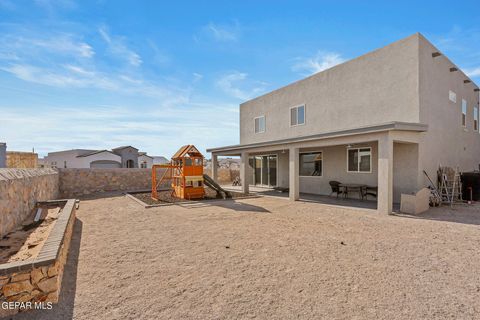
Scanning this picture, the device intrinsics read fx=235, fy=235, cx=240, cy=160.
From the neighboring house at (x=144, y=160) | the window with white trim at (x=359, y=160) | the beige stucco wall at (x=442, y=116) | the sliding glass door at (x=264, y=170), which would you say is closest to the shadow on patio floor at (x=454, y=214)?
the beige stucco wall at (x=442, y=116)

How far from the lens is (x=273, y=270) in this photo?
3920mm

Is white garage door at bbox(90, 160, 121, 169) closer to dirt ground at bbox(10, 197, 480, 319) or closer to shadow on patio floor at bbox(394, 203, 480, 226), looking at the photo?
dirt ground at bbox(10, 197, 480, 319)

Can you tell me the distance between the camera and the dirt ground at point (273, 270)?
289cm

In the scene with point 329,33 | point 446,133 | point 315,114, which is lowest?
point 446,133

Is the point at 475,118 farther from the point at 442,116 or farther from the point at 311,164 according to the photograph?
the point at 311,164

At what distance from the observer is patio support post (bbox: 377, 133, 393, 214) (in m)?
7.83

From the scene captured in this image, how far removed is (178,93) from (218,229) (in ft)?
31.5

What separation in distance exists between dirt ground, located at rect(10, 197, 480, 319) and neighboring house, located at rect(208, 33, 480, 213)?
9.86 ft

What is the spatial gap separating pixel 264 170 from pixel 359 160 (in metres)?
7.66

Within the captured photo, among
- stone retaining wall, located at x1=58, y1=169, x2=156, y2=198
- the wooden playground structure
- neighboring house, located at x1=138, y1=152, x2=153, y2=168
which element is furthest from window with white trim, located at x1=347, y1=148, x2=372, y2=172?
neighboring house, located at x1=138, y1=152, x2=153, y2=168

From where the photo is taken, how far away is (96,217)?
8.15 meters

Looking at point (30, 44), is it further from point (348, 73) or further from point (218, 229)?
point (348, 73)

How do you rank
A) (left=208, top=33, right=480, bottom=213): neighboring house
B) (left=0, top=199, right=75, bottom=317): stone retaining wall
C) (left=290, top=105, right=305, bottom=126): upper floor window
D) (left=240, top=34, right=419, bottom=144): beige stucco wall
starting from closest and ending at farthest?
(left=0, top=199, right=75, bottom=317): stone retaining wall
(left=208, top=33, right=480, bottom=213): neighboring house
(left=240, top=34, right=419, bottom=144): beige stucco wall
(left=290, top=105, right=305, bottom=126): upper floor window

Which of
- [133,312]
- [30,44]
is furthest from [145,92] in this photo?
[133,312]
